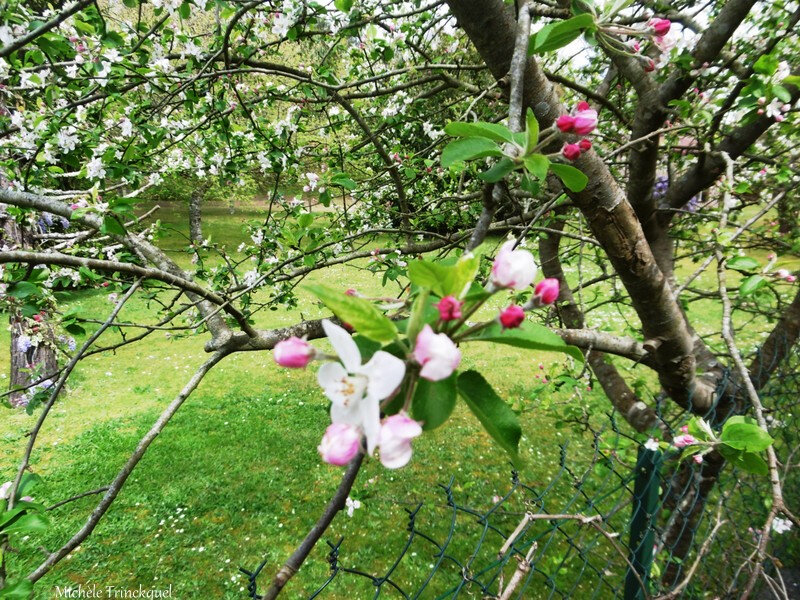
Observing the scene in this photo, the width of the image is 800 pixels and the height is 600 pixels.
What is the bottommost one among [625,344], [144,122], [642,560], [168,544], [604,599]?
[604,599]

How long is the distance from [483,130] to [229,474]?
479 centimetres

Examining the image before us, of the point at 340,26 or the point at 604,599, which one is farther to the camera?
the point at 604,599

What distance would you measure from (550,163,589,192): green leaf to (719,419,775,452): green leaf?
0.72 meters

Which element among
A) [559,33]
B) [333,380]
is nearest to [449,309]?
[333,380]

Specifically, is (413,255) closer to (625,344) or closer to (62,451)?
(625,344)

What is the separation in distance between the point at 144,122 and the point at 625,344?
2.34m

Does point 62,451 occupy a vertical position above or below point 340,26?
below

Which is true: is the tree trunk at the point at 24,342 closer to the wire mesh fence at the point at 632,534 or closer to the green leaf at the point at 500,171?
the green leaf at the point at 500,171

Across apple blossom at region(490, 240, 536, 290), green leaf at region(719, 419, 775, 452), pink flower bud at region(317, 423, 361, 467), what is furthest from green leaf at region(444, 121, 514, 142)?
green leaf at region(719, 419, 775, 452)

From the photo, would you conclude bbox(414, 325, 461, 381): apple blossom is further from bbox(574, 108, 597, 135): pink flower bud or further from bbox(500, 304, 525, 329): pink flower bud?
bbox(574, 108, 597, 135): pink flower bud

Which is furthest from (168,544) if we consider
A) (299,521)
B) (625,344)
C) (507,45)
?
(507,45)

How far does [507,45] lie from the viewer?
1161mm

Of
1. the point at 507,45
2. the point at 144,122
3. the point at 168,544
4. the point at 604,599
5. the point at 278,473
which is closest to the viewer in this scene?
the point at 507,45

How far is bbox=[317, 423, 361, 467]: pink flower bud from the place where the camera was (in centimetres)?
43
